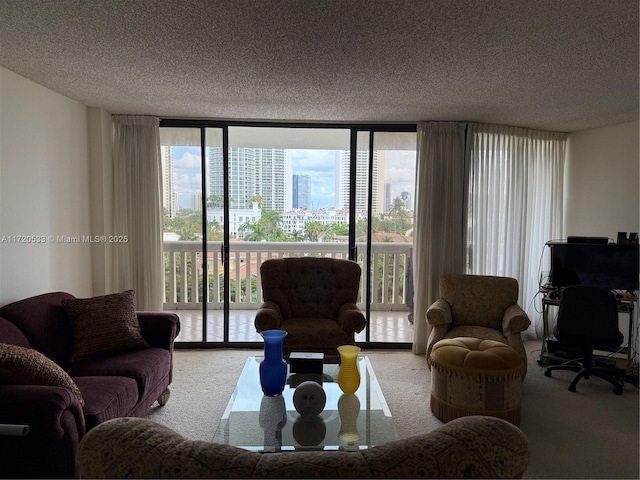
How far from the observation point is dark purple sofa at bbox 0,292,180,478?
1726 mm

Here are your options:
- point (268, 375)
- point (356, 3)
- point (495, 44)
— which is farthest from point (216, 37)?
point (268, 375)

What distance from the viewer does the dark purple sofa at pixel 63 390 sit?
1726 mm

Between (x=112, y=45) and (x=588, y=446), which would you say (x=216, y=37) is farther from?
(x=588, y=446)

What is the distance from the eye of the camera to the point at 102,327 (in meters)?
2.75

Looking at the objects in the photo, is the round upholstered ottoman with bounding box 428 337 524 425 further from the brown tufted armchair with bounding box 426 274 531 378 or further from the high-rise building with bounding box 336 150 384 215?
the high-rise building with bounding box 336 150 384 215

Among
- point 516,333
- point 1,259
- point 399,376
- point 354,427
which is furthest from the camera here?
point 399,376

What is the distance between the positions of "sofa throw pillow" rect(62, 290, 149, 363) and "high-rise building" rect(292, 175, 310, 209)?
307cm

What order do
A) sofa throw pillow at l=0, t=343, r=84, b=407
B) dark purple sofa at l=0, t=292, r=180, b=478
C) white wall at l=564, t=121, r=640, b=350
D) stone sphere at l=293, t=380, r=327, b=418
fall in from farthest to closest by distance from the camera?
white wall at l=564, t=121, r=640, b=350 < stone sphere at l=293, t=380, r=327, b=418 < sofa throw pillow at l=0, t=343, r=84, b=407 < dark purple sofa at l=0, t=292, r=180, b=478

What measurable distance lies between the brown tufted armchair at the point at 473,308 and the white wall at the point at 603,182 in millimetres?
1429

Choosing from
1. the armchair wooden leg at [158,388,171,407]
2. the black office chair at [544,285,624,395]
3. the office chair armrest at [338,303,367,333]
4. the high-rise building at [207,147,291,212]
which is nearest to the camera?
the armchair wooden leg at [158,388,171,407]

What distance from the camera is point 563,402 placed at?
10.3 ft

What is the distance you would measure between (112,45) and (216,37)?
24.2 inches

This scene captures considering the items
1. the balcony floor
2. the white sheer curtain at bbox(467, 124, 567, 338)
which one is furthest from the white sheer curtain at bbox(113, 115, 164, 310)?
the white sheer curtain at bbox(467, 124, 567, 338)

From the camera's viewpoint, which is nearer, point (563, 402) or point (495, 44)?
point (495, 44)
